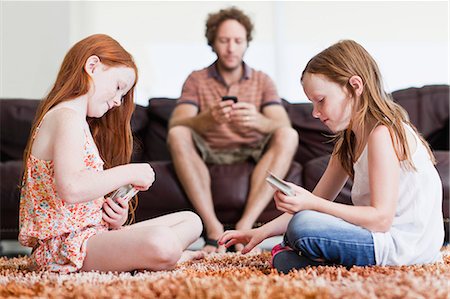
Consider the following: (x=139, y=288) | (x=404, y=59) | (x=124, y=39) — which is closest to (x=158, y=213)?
(x=139, y=288)

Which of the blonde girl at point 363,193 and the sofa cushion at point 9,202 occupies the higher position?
the blonde girl at point 363,193

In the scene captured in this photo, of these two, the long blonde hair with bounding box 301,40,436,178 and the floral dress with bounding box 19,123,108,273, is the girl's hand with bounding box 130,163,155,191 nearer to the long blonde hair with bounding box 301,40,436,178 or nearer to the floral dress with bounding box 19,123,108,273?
the floral dress with bounding box 19,123,108,273

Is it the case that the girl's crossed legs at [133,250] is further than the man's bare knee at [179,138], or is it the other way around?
the man's bare knee at [179,138]

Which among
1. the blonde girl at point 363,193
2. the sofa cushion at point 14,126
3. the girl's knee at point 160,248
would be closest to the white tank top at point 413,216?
the blonde girl at point 363,193

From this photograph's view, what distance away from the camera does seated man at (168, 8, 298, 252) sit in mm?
2406

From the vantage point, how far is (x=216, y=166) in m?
2.56

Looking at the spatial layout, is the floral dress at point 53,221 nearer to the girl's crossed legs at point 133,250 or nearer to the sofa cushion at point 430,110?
the girl's crossed legs at point 133,250

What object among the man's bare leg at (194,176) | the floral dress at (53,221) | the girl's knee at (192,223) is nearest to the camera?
the floral dress at (53,221)

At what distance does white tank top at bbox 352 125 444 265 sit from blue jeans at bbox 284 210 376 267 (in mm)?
28

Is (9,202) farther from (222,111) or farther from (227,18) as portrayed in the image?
(227,18)

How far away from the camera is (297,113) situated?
10.1 feet

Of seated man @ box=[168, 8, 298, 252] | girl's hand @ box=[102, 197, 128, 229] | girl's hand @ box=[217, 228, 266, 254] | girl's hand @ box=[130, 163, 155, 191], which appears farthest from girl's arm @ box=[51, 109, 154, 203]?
seated man @ box=[168, 8, 298, 252]

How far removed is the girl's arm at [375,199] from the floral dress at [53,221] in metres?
0.46

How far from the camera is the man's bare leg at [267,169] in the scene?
2.37 m
